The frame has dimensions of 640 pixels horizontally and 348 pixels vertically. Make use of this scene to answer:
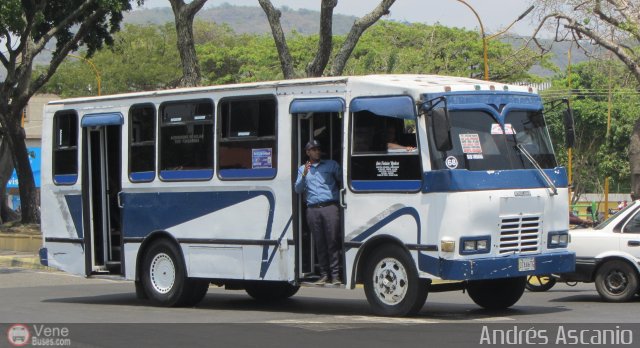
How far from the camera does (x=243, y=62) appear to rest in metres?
74.9

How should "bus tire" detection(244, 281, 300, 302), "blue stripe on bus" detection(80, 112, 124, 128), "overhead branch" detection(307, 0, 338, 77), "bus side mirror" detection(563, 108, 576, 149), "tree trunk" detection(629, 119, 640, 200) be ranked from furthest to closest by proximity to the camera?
"tree trunk" detection(629, 119, 640, 200) → "overhead branch" detection(307, 0, 338, 77) → "bus tire" detection(244, 281, 300, 302) → "blue stripe on bus" detection(80, 112, 124, 128) → "bus side mirror" detection(563, 108, 576, 149)

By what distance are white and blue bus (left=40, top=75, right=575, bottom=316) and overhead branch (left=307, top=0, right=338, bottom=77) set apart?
25.9ft

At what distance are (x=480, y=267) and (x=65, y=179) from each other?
22.8 ft

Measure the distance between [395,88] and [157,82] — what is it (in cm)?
6196

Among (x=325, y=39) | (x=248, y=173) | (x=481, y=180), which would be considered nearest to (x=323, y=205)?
(x=248, y=173)

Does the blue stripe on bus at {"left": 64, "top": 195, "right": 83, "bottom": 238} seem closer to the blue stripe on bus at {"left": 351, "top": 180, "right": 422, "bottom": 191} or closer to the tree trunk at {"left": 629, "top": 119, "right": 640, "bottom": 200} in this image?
the blue stripe on bus at {"left": 351, "top": 180, "right": 422, "bottom": 191}

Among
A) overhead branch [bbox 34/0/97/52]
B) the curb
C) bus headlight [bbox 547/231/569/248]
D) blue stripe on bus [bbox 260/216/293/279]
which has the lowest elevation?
the curb

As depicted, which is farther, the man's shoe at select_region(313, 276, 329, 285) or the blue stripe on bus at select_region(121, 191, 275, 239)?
the blue stripe on bus at select_region(121, 191, 275, 239)

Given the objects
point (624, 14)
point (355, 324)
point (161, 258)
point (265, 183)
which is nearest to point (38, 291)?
point (161, 258)

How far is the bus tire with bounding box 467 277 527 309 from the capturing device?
536 inches

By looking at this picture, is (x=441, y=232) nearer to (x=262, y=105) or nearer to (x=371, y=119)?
(x=371, y=119)

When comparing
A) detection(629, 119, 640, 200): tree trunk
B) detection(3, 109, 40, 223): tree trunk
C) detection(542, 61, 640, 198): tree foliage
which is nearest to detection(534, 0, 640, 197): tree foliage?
detection(629, 119, 640, 200): tree trunk

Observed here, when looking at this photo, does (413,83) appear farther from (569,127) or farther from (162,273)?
(162,273)

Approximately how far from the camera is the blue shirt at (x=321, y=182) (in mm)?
13023
